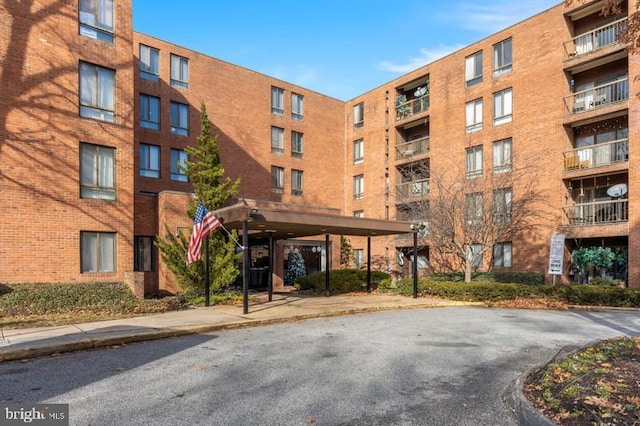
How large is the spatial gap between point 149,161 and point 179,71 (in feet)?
20.9

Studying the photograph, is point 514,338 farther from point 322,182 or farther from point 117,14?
point 322,182

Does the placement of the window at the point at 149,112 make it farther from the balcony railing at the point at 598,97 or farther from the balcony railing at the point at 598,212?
the balcony railing at the point at 598,212

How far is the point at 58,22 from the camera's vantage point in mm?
16781

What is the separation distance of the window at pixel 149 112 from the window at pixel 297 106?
429 inches

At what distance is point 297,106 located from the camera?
35906mm

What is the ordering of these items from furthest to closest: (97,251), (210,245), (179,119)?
(179,119) → (210,245) → (97,251)

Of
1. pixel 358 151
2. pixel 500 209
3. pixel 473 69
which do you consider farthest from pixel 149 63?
pixel 500 209

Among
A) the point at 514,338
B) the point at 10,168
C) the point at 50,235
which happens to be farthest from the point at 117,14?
the point at 514,338

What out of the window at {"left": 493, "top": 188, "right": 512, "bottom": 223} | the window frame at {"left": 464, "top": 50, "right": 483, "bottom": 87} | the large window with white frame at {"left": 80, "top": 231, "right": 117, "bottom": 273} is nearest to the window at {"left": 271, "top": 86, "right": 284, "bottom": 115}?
the window frame at {"left": 464, "top": 50, "right": 483, "bottom": 87}

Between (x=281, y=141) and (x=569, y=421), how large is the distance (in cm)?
3131

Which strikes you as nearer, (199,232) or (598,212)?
(199,232)

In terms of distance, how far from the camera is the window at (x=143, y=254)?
21.0m

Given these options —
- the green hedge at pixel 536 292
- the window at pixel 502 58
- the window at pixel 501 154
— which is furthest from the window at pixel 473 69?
the green hedge at pixel 536 292

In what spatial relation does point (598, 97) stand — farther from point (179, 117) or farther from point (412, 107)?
point (179, 117)
